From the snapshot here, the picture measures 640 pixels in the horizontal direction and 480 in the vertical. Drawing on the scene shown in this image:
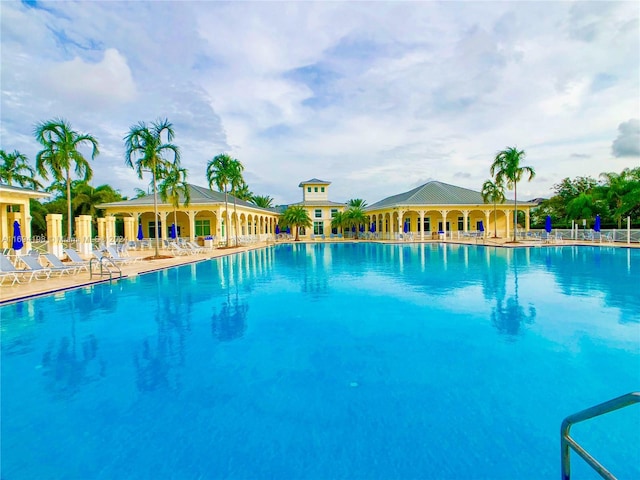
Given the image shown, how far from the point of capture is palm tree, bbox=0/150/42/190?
2930 centimetres

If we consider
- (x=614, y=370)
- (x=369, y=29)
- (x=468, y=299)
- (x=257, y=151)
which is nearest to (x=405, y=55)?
(x=369, y=29)

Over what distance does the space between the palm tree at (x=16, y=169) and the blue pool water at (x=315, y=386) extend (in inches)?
1109

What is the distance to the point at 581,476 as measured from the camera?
9.85 ft

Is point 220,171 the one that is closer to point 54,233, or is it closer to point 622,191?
point 54,233

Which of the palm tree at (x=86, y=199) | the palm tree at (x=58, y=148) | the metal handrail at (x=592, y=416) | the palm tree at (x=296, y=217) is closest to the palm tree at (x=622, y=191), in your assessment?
the palm tree at (x=296, y=217)

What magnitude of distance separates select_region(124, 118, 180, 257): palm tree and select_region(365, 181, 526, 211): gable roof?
72.0 feet

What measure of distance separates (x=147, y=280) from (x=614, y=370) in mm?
13749

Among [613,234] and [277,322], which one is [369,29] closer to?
[277,322]

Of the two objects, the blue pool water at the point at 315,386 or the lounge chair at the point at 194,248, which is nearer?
the blue pool water at the point at 315,386

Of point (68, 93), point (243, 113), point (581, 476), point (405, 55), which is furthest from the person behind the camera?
point (243, 113)

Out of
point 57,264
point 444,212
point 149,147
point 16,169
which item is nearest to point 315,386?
point 57,264

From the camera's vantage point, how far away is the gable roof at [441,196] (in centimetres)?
3553

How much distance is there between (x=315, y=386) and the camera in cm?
457

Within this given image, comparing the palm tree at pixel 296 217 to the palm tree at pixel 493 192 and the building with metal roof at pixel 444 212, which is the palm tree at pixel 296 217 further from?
the palm tree at pixel 493 192
